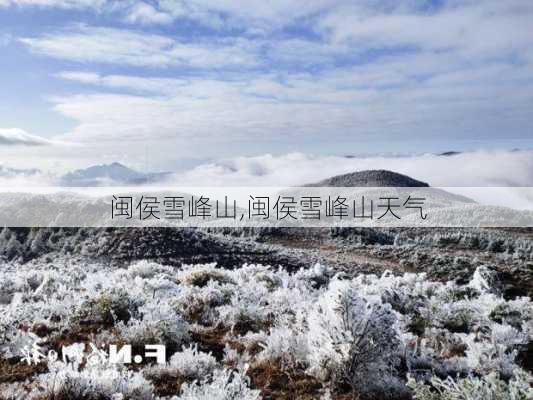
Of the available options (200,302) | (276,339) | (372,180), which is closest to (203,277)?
(200,302)

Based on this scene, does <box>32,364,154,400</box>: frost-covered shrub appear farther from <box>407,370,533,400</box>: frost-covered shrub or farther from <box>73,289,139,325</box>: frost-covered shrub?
<box>73,289,139,325</box>: frost-covered shrub

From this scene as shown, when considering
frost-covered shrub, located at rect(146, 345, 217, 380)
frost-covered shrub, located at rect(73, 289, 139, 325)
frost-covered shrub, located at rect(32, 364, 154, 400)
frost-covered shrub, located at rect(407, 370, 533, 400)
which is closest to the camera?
frost-covered shrub, located at rect(407, 370, 533, 400)

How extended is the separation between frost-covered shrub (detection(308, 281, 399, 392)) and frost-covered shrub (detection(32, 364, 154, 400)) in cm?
205

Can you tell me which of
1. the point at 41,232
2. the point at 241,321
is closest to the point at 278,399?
the point at 241,321

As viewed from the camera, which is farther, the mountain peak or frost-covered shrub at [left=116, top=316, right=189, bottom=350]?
the mountain peak

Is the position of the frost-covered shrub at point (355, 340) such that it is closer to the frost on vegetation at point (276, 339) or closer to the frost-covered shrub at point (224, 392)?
the frost on vegetation at point (276, 339)

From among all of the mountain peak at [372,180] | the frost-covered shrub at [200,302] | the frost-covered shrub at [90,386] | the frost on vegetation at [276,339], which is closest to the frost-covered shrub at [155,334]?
the frost on vegetation at [276,339]

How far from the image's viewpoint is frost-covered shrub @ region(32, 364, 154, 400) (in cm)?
523

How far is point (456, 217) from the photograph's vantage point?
48.2 meters

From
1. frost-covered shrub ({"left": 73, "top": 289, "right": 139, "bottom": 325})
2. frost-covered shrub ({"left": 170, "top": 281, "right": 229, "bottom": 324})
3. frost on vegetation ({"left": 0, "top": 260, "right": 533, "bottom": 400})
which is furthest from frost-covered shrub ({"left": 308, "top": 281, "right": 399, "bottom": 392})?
frost-covered shrub ({"left": 73, "top": 289, "right": 139, "bottom": 325})

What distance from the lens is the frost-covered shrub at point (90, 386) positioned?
5.23m

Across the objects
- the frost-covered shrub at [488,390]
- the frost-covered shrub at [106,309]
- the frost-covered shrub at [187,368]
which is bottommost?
the frost-covered shrub at [187,368]

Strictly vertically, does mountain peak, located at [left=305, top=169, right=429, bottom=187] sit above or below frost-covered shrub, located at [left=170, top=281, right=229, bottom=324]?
above

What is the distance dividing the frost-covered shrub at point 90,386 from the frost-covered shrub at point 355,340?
6.74 feet
